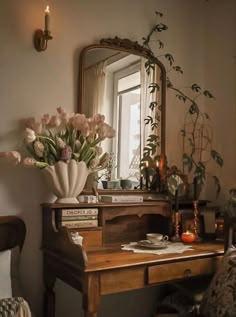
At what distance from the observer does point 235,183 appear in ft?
8.55

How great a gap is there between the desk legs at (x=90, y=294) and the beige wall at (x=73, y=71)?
0.54 m

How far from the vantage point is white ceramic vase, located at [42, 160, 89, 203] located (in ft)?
6.54

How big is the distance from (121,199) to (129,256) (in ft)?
1.26

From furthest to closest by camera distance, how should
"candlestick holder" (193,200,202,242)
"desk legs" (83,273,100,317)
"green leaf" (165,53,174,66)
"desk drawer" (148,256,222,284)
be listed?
"green leaf" (165,53,174,66) → "candlestick holder" (193,200,202,242) → "desk drawer" (148,256,222,284) → "desk legs" (83,273,100,317)

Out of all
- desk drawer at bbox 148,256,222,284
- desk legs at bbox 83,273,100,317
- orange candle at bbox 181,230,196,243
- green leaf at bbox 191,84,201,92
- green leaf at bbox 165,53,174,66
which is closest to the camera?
desk legs at bbox 83,273,100,317

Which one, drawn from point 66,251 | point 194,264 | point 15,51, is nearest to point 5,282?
point 66,251

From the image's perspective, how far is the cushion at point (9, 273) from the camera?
168 centimetres

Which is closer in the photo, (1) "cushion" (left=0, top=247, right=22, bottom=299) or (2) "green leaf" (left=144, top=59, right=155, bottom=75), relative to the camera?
(1) "cushion" (left=0, top=247, right=22, bottom=299)

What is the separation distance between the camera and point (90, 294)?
166 centimetres

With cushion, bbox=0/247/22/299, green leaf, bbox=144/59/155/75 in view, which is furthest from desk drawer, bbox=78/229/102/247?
green leaf, bbox=144/59/155/75

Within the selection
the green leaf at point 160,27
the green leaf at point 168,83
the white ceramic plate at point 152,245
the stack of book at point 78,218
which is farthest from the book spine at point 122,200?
the green leaf at point 160,27

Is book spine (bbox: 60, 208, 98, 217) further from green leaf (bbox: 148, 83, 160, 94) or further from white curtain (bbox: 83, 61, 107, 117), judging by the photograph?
green leaf (bbox: 148, 83, 160, 94)

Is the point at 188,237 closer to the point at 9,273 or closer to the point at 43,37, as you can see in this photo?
the point at 9,273

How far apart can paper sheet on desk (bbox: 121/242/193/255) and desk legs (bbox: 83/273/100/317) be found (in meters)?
0.40
